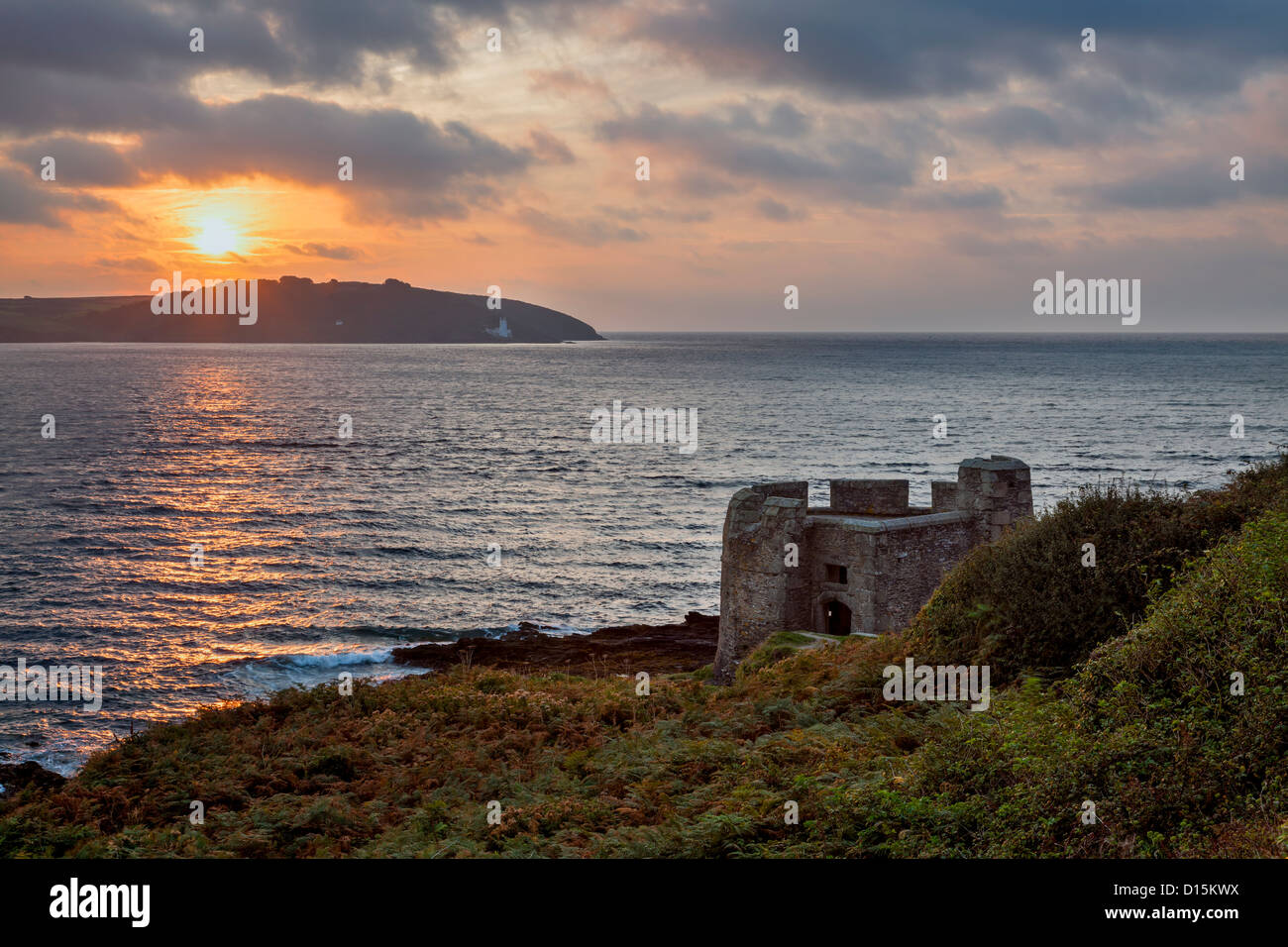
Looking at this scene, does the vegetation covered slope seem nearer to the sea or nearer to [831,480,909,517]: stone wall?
[831,480,909,517]: stone wall

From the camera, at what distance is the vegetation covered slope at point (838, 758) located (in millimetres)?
9477

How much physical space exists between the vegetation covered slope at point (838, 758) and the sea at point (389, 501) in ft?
48.9

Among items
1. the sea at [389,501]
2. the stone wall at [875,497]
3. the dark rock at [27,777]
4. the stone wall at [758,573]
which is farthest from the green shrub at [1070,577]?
the dark rock at [27,777]

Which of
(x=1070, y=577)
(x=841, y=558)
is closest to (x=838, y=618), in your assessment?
(x=841, y=558)

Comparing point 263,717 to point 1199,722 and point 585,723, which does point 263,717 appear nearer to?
point 585,723

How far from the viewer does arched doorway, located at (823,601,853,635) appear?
26.3 meters

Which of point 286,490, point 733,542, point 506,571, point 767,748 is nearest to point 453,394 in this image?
Result: point 286,490

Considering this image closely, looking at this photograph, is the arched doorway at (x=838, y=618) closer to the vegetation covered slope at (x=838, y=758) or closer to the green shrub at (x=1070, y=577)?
the vegetation covered slope at (x=838, y=758)

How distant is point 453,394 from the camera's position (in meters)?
158

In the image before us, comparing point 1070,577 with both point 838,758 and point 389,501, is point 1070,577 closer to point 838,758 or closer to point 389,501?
point 838,758

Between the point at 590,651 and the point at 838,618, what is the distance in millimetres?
13833

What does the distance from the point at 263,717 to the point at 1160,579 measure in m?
19.4

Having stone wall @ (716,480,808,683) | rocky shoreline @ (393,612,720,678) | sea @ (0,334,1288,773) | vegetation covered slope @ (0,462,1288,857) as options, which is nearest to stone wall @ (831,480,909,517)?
stone wall @ (716,480,808,683)

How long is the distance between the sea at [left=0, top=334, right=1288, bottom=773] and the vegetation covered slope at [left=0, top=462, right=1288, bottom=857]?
48.9ft
